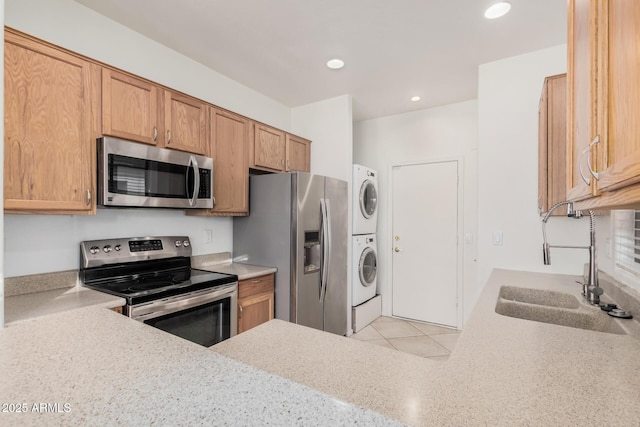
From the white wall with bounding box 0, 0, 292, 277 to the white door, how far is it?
7.21ft

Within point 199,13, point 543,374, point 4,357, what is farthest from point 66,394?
point 199,13

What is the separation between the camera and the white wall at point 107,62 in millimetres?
1795

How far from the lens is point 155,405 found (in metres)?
0.52

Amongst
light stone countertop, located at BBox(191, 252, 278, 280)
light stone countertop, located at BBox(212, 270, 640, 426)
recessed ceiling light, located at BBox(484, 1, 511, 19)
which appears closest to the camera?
light stone countertop, located at BBox(212, 270, 640, 426)

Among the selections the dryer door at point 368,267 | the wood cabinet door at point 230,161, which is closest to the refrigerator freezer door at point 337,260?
the dryer door at point 368,267

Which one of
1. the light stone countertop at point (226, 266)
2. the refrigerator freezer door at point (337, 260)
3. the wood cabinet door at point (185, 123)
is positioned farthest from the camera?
the refrigerator freezer door at point (337, 260)

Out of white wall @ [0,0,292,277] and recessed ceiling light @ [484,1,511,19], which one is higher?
recessed ceiling light @ [484,1,511,19]

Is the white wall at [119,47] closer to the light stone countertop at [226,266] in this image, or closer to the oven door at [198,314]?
the light stone countertop at [226,266]

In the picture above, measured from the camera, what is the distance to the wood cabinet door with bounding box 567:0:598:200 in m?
0.80

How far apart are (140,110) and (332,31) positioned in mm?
1482

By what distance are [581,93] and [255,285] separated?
230 cm

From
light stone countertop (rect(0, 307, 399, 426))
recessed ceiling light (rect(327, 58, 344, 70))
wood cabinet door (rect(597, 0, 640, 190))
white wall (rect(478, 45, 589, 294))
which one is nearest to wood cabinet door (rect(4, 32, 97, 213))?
light stone countertop (rect(0, 307, 399, 426))

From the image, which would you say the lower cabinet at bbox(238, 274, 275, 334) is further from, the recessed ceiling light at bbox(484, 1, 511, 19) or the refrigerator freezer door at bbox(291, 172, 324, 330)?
the recessed ceiling light at bbox(484, 1, 511, 19)

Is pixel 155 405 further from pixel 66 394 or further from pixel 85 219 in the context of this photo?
pixel 85 219
